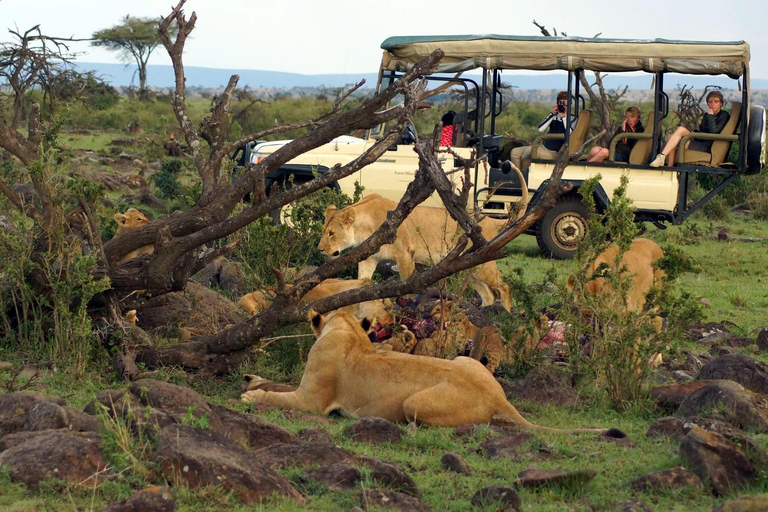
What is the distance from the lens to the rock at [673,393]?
6115 mm

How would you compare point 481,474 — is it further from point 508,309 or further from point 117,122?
point 117,122

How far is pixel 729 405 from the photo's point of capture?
558 cm

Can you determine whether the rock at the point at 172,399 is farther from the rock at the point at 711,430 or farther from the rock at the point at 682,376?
the rock at the point at 682,376

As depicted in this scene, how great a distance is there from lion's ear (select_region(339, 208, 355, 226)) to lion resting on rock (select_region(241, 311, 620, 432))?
3.54 metres

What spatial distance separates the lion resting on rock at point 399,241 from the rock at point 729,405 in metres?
3.81

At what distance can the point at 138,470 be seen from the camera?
4.25m

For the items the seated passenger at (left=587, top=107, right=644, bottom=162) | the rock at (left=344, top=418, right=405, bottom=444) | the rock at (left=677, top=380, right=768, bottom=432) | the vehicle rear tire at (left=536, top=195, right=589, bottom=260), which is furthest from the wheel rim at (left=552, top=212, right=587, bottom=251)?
the rock at (left=344, top=418, right=405, bottom=444)

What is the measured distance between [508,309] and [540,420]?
360 centimetres

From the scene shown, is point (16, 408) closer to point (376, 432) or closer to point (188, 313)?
point (376, 432)

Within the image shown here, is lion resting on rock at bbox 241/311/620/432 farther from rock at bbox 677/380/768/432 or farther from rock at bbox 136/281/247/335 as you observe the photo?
rock at bbox 136/281/247/335

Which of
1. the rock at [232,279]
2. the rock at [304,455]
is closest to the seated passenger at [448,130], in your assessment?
the rock at [232,279]

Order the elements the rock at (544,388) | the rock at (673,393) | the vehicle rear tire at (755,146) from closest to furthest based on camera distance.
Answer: the rock at (673,393) < the rock at (544,388) < the vehicle rear tire at (755,146)

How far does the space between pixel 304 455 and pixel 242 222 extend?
233 cm

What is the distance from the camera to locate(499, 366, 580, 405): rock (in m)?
6.45
